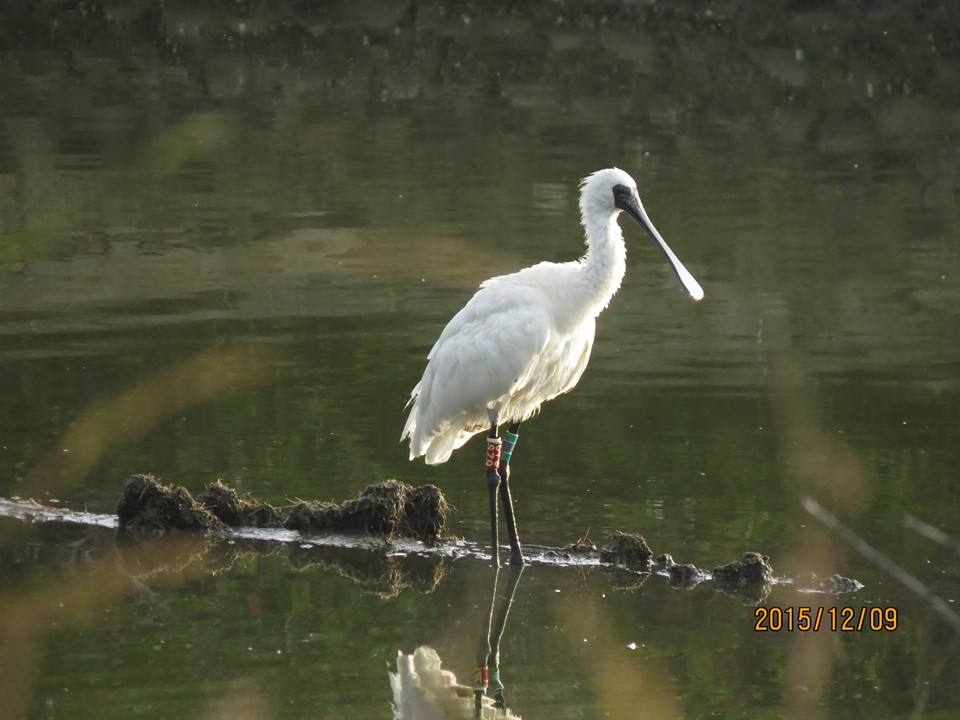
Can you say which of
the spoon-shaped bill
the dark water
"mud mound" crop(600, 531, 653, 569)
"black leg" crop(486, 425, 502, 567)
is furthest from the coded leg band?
the spoon-shaped bill

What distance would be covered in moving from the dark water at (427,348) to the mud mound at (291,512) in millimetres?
258

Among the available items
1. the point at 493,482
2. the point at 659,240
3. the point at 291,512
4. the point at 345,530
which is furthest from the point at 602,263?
the point at 291,512

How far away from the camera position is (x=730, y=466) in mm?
10391

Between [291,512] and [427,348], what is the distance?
3836 millimetres

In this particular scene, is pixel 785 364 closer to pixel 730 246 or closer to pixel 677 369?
pixel 677 369

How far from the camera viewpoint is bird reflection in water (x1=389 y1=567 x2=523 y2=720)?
6895 mm

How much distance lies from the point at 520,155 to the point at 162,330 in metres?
8.84

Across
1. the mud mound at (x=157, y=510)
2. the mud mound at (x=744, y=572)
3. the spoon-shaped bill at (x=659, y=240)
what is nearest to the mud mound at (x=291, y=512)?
the mud mound at (x=157, y=510)

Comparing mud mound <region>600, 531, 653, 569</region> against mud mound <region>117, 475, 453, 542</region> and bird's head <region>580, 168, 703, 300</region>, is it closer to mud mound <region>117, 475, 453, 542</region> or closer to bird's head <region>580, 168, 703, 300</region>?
mud mound <region>117, 475, 453, 542</region>

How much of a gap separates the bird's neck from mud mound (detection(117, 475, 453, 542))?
52.8 inches

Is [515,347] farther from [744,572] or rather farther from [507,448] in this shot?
[744,572]

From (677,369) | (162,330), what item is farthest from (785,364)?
(162,330)

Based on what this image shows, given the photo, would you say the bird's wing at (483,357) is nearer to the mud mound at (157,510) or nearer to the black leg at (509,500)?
the black leg at (509,500)

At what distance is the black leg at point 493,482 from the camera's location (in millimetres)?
8773
